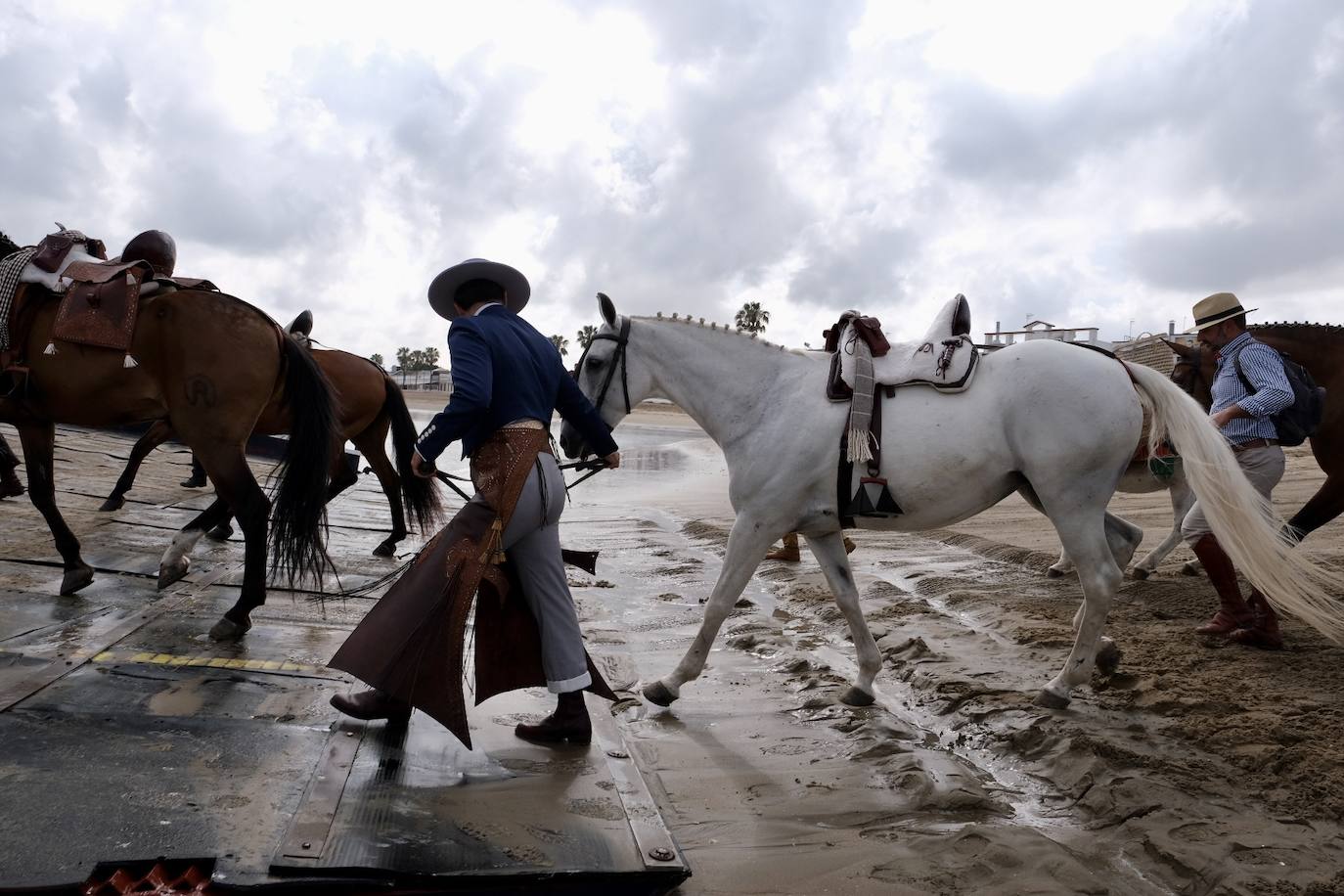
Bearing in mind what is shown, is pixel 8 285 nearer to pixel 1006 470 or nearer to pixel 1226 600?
pixel 1006 470

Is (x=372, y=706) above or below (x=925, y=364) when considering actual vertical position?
below

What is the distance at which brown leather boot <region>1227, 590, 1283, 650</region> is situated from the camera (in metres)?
5.02

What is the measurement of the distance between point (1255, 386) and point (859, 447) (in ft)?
9.47

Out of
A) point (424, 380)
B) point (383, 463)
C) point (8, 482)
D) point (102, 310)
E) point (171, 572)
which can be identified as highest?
point (424, 380)

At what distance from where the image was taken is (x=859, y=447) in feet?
14.5

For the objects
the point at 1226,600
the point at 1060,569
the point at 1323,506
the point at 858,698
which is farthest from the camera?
the point at 1060,569

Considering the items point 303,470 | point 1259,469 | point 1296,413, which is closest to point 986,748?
point 1259,469

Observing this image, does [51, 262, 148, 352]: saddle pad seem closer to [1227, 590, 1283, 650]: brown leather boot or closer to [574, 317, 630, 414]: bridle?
[574, 317, 630, 414]: bridle

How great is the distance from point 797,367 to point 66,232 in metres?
4.58

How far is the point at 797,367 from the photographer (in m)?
4.88

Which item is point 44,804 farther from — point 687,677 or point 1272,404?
point 1272,404

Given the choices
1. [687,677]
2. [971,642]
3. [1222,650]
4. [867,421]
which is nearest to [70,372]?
[687,677]

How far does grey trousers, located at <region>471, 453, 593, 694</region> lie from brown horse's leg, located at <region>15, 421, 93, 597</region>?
130 inches

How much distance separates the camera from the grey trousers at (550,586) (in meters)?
3.58
